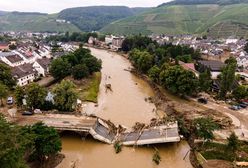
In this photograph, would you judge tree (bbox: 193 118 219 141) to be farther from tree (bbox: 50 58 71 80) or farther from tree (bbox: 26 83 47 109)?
tree (bbox: 50 58 71 80)

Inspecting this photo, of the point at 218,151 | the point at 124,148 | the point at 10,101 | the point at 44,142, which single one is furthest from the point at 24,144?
the point at 10,101

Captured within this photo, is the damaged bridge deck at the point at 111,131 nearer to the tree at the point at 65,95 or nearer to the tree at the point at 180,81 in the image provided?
the tree at the point at 65,95

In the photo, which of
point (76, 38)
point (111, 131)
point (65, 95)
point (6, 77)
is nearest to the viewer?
point (111, 131)

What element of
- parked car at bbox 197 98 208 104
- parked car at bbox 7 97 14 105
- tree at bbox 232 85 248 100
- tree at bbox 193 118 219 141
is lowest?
parked car at bbox 197 98 208 104

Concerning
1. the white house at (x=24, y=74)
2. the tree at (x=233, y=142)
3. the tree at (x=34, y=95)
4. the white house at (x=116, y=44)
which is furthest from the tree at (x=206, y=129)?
the white house at (x=116, y=44)

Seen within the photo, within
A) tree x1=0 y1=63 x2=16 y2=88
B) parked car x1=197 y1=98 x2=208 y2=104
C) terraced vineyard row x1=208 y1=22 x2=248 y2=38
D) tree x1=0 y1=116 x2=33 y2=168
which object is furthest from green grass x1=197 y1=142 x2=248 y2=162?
terraced vineyard row x1=208 y1=22 x2=248 y2=38

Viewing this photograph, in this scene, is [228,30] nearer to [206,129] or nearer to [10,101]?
[206,129]

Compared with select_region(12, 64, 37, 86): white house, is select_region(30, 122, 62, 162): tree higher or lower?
higher
